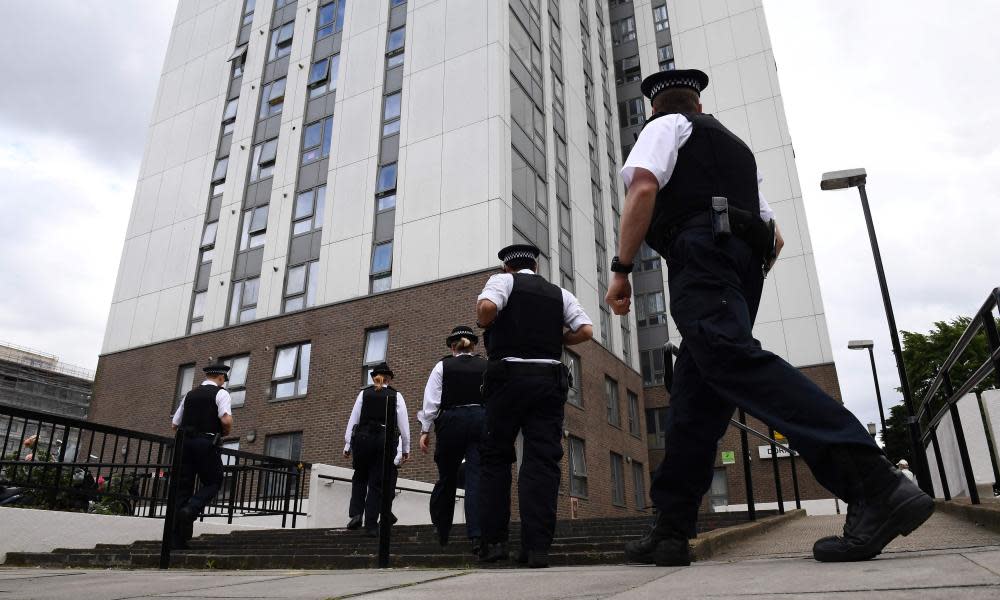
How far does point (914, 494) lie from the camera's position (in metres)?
2.49

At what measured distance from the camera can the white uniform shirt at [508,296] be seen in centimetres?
440

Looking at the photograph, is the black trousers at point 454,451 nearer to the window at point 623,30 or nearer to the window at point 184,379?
the window at point 184,379

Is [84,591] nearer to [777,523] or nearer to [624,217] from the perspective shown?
[624,217]

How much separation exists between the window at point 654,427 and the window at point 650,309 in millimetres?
4217

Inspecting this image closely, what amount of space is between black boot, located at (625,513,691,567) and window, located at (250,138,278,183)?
978 inches

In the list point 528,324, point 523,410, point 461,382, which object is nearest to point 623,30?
point 461,382

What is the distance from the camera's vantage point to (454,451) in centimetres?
667

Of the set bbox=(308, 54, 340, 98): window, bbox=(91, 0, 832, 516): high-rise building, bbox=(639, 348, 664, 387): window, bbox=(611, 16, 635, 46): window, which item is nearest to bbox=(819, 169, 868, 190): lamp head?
bbox=(91, 0, 832, 516): high-rise building

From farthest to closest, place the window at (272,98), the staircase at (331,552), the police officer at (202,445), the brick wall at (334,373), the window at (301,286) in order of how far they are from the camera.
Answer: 1. the window at (272,98)
2. the window at (301,286)
3. the brick wall at (334,373)
4. the police officer at (202,445)
5. the staircase at (331,552)

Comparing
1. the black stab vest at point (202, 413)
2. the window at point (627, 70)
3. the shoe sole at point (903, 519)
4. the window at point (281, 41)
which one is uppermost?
the window at point (627, 70)

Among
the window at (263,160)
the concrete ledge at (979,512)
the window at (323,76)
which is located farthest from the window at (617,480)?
the concrete ledge at (979,512)

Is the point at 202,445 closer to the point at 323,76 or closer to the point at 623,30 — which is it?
the point at 323,76

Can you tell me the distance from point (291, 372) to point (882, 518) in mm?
21196

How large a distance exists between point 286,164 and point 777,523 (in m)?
22.2
